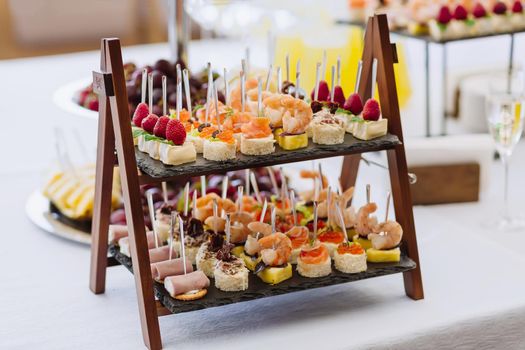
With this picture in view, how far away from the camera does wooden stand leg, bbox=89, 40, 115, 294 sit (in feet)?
5.72

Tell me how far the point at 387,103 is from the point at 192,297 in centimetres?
56

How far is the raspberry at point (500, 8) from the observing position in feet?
10.2

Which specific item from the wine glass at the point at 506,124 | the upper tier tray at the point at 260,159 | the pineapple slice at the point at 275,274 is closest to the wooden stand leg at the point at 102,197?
the upper tier tray at the point at 260,159

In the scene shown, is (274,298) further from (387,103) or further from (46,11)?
(46,11)

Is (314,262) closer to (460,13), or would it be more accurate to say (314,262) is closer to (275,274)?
(275,274)

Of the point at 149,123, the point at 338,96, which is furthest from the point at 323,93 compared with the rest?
the point at 149,123

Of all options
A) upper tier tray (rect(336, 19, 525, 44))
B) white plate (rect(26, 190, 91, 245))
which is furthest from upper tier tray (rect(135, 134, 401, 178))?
upper tier tray (rect(336, 19, 525, 44))

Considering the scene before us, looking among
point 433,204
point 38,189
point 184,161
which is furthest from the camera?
point 38,189

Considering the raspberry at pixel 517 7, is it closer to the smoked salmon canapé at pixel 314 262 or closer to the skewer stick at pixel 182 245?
the smoked salmon canapé at pixel 314 262

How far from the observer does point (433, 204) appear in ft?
7.84

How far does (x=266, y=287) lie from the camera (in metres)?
1.69

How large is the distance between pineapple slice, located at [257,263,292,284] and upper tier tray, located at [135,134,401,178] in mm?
214

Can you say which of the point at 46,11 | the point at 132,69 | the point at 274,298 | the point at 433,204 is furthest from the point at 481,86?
the point at 46,11

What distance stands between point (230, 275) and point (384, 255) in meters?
0.34
